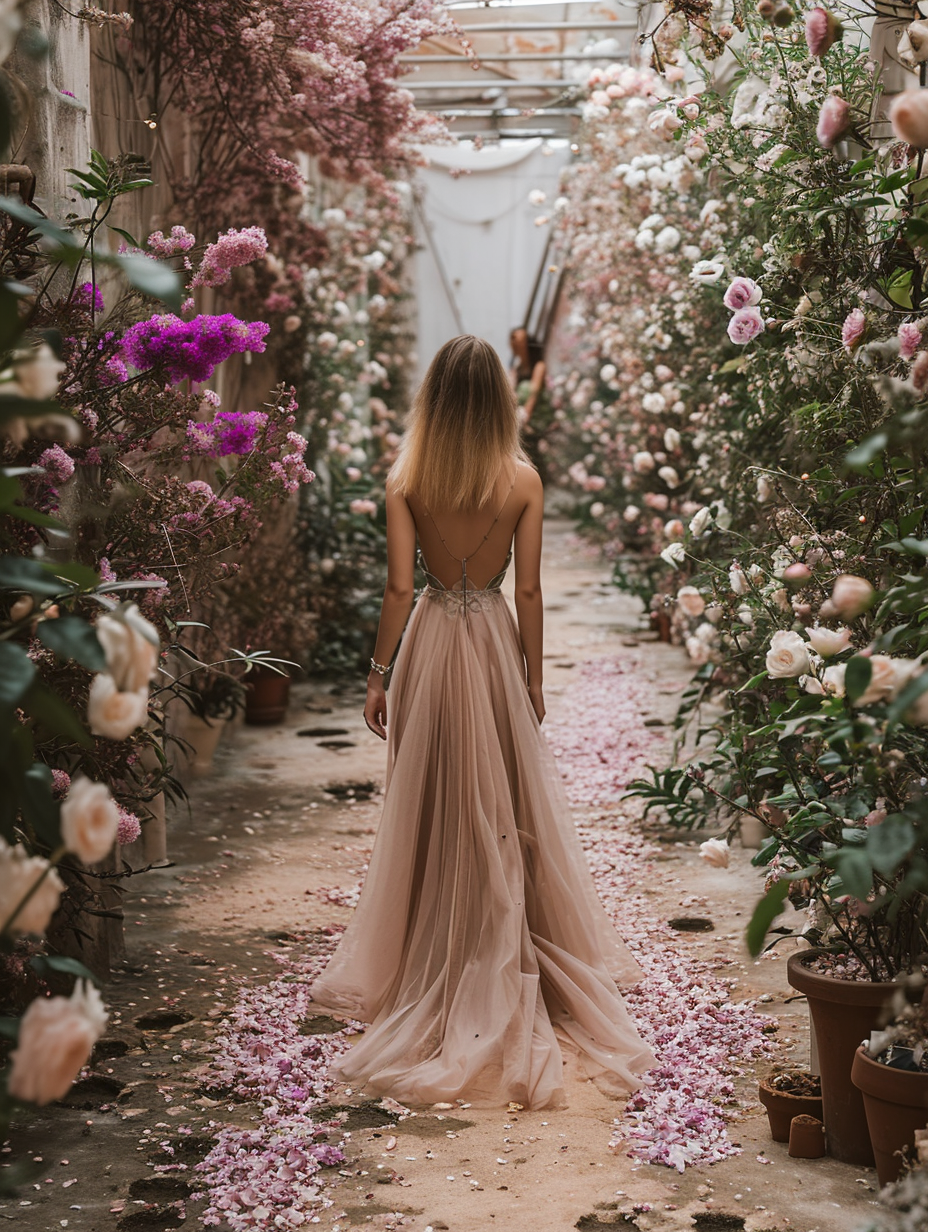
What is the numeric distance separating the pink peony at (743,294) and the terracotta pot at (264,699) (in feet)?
12.1

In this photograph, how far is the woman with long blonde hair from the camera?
2.79 m

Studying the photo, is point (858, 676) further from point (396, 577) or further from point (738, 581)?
point (396, 577)

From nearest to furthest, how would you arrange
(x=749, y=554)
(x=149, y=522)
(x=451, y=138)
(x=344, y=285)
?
(x=149, y=522)
(x=749, y=554)
(x=451, y=138)
(x=344, y=285)

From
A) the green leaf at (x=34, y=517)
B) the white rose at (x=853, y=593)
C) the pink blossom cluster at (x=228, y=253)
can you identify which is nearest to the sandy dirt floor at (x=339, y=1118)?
the green leaf at (x=34, y=517)

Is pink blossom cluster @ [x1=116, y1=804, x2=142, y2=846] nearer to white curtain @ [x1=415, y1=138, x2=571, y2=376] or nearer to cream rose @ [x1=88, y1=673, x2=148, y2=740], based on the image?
cream rose @ [x1=88, y1=673, x2=148, y2=740]

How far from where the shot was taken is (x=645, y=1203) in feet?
7.07

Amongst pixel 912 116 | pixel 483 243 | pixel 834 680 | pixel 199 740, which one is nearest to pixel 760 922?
pixel 834 680

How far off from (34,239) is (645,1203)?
7.20 feet

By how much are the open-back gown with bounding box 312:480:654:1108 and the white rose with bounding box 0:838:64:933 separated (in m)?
1.67

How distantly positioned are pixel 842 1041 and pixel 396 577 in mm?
1446

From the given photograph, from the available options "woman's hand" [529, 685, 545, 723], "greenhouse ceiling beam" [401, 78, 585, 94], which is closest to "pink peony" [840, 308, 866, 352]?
"woman's hand" [529, 685, 545, 723]

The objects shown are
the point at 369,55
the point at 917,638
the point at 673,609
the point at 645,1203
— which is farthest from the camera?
the point at 673,609

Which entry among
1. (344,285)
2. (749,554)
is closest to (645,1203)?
(749,554)

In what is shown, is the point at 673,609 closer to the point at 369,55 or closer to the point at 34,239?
the point at 369,55
